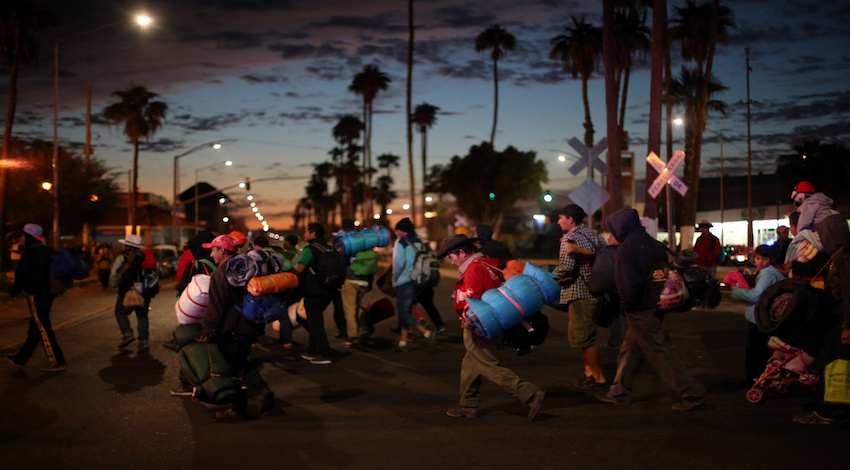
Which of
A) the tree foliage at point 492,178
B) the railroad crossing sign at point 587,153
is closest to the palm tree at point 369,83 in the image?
the tree foliage at point 492,178

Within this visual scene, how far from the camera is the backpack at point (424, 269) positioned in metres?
10.4

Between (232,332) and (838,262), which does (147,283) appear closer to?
(232,332)

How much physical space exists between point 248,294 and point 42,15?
32942 mm

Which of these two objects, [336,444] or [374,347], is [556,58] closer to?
[374,347]

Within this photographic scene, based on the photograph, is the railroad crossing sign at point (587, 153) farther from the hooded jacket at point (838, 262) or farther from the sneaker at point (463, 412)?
the sneaker at point (463, 412)

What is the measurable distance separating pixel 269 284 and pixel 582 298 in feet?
10.1

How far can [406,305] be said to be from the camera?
10.4 m

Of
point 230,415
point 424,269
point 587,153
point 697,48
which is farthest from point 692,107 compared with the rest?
point 230,415

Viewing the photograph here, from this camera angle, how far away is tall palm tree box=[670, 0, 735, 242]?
2893cm

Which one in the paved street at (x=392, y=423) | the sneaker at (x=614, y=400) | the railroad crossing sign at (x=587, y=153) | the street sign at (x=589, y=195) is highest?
the railroad crossing sign at (x=587, y=153)

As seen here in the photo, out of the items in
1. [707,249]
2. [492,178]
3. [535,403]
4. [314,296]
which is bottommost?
[535,403]

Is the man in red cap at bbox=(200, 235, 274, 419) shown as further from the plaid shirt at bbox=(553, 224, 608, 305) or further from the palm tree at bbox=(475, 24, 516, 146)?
the palm tree at bbox=(475, 24, 516, 146)

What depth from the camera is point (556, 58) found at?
44438 millimetres

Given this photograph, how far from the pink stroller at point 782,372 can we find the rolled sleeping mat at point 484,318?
8.34ft
